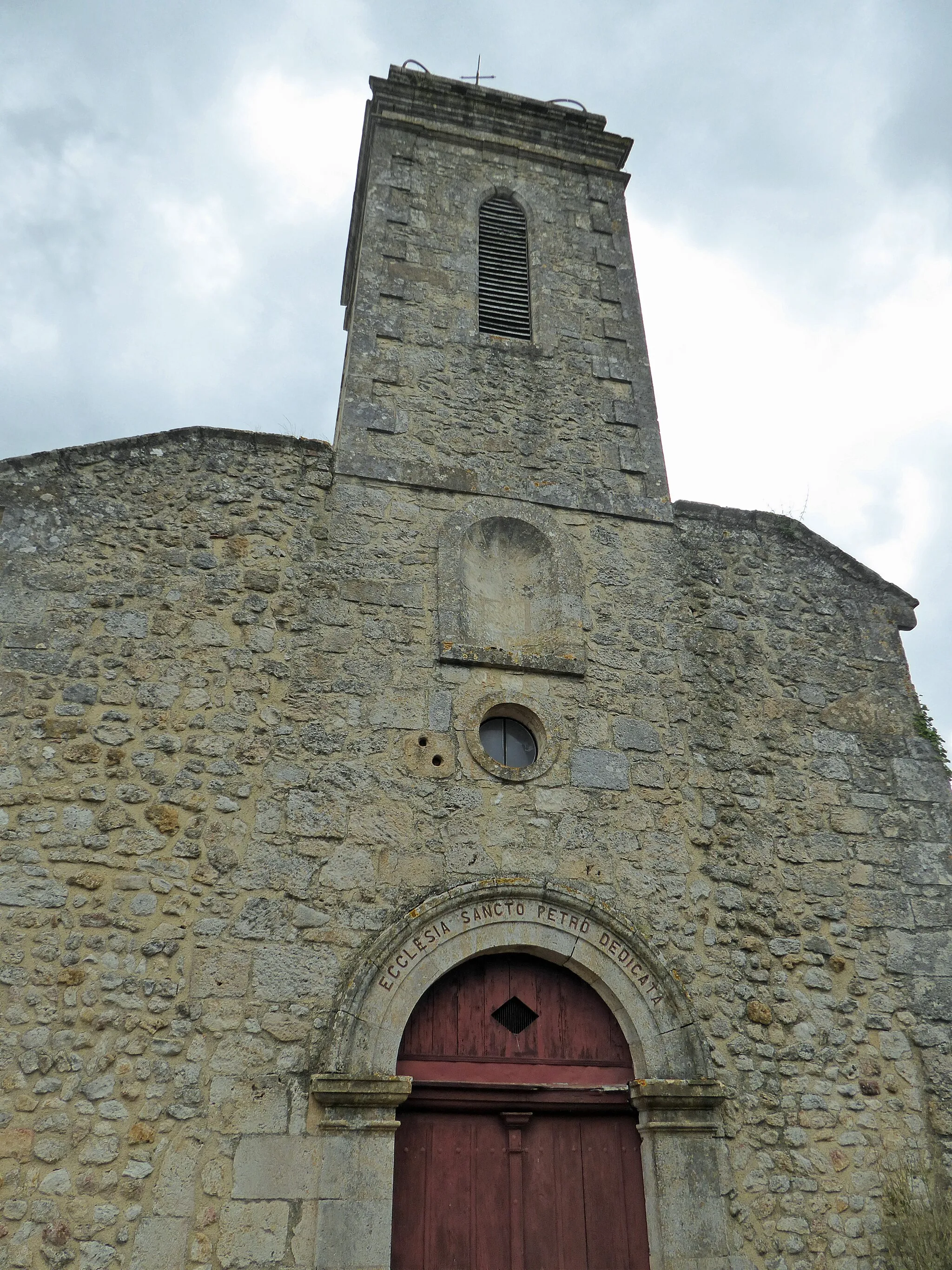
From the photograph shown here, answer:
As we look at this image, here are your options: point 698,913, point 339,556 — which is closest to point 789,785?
point 698,913

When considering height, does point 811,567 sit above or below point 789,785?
above

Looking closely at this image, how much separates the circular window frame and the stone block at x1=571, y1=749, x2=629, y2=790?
0.16m

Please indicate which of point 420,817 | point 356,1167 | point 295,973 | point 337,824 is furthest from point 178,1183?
point 420,817

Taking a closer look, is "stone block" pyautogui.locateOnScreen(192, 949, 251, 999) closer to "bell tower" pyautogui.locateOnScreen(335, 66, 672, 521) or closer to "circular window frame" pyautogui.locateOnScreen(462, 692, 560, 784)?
"circular window frame" pyautogui.locateOnScreen(462, 692, 560, 784)

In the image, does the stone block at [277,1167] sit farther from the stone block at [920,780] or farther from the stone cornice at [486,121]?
the stone cornice at [486,121]

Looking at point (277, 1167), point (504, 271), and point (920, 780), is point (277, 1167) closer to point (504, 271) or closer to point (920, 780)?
point (920, 780)

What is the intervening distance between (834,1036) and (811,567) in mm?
3231

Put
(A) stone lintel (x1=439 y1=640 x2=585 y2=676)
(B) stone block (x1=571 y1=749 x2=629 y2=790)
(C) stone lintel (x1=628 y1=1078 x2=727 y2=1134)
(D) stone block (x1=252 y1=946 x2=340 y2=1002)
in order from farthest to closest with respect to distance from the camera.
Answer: (A) stone lintel (x1=439 y1=640 x2=585 y2=676)
(B) stone block (x1=571 y1=749 x2=629 y2=790)
(C) stone lintel (x1=628 y1=1078 x2=727 y2=1134)
(D) stone block (x1=252 y1=946 x2=340 y2=1002)

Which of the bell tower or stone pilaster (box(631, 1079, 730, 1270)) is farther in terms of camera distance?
the bell tower

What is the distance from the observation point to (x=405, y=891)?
522cm

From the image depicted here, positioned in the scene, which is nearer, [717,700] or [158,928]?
[158,928]

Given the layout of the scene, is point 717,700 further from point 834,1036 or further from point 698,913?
point 834,1036

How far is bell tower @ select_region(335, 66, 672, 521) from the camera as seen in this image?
22.7ft

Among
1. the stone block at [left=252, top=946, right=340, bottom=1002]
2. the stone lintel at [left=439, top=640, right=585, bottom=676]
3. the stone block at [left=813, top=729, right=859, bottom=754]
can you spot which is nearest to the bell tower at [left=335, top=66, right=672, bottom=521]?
the stone lintel at [left=439, top=640, right=585, bottom=676]
